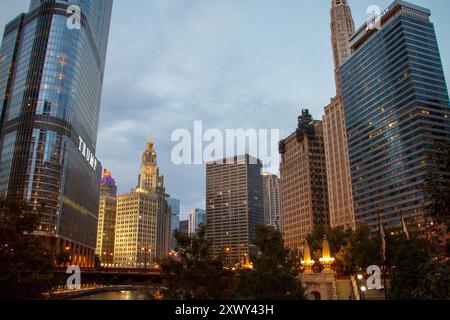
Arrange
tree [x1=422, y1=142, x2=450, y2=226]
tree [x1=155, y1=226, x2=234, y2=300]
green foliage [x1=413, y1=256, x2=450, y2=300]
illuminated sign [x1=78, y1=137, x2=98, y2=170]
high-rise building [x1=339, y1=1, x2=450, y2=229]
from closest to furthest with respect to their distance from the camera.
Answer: green foliage [x1=413, y1=256, x2=450, y2=300] < tree [x1=422, y1=142, x2=450, y2=226] < tree [x1=155, y1=226, x2=234, y2=300] < high-rise building [x1=339, y1=1, x2=450, y2=229] < illuminated sign [x1=78, y1=137, x2=98, y2=170]

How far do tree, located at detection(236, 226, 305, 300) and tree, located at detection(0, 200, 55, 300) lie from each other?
52.8 feet

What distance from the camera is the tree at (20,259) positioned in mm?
26250

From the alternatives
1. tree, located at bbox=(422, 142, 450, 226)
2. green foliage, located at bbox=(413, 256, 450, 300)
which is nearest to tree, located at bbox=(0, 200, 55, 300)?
green foliage, located at bbox=(413, 256, 450, 300)

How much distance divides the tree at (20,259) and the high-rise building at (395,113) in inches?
5488

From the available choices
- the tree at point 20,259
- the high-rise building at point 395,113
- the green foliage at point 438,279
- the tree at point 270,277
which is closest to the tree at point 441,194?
the green foliage at point 438,279

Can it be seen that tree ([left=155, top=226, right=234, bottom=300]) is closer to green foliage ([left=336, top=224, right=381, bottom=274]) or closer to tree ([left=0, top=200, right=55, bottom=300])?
tree ([left=0, top=200, right=55, bottom=300])

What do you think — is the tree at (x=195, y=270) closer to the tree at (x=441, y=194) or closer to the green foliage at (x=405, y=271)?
the tree at (x=441, y=194)

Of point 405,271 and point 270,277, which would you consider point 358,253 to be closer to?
point 405,271

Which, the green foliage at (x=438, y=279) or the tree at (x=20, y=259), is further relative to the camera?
the tree at (x=20, y=259)

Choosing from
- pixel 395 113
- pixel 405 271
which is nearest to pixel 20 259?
pixel 405 271

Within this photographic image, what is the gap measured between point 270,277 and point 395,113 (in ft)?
485

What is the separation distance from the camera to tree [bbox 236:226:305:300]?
34500 millimetres

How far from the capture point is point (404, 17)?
166 meters
